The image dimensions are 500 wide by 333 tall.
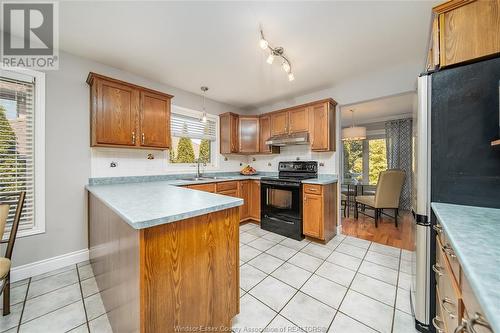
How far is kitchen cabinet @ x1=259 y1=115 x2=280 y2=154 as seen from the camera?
13.2 feet

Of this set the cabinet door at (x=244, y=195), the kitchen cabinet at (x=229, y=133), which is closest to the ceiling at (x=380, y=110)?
the kitchen cabinet at (x=229, y=133)

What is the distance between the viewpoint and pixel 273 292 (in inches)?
71.4

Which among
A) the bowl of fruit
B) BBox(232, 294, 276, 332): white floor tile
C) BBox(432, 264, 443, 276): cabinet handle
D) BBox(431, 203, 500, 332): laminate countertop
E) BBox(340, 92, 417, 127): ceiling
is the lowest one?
BBox(232, 294, 276, 332): white floor tile

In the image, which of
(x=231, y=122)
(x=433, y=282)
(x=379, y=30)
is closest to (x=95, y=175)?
(x=231, y=122)

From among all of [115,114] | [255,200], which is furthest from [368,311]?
[115,114]

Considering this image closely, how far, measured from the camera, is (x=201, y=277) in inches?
47.1

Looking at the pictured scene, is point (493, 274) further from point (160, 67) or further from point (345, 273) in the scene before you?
point (160, 67)

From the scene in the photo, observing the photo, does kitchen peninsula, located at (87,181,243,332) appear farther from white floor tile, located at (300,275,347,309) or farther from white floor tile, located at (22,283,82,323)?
white floor tile, located at (300,275,347,309)

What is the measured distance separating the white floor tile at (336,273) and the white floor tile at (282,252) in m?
0.43

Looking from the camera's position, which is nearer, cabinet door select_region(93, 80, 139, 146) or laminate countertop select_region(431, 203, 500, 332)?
laminate countertop select_region(431, 203, 500, 332)

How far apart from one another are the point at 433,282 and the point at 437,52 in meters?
1.51

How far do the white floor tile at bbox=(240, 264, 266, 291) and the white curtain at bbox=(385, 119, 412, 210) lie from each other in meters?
4.51

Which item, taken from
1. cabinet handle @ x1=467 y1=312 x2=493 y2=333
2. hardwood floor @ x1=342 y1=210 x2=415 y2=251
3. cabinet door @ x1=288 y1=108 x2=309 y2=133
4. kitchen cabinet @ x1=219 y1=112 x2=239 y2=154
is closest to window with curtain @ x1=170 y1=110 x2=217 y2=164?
kitchen cabinet @ x1=219 y1=112 x2=239 y2=154

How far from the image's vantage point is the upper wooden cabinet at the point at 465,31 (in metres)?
1.14
